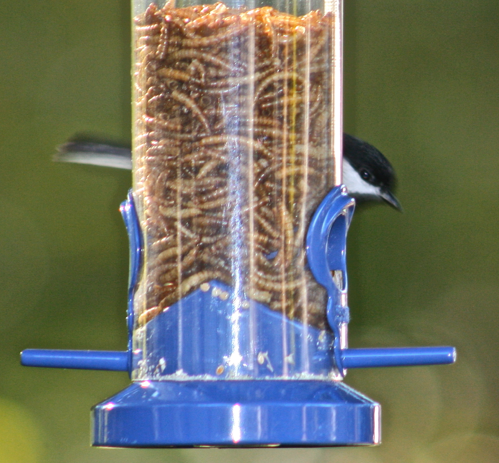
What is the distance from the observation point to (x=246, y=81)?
1506 millimetres

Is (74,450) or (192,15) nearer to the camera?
(192,15)

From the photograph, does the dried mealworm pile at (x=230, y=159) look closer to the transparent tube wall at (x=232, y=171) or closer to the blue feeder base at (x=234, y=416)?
the transparent tube wall at (x=232, y=171)

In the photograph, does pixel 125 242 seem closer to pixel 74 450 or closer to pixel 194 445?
pixel 74 450

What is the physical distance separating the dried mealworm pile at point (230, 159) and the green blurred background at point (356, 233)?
2.41m

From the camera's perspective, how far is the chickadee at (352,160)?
262cm

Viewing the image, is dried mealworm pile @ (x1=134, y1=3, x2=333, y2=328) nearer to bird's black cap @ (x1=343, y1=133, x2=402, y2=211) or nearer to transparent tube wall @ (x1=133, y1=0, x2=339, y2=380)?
transparent tube wall @ (x1=133, y1=0, x2=339, y2=380)

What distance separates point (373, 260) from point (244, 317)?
2.90 meters

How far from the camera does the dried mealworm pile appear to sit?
1501 mm

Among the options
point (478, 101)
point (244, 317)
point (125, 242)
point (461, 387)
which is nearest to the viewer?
point (244, 317)

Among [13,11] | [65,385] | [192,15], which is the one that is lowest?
[65,385]

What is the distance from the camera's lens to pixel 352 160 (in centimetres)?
263

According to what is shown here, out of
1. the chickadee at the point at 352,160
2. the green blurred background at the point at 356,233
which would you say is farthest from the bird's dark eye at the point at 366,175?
the green blurred background at the point at 356,233

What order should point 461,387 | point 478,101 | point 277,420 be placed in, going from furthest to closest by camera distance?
point 478,101 < point 461,387 < point 277,420

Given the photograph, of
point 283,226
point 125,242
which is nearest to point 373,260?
point 125,242
